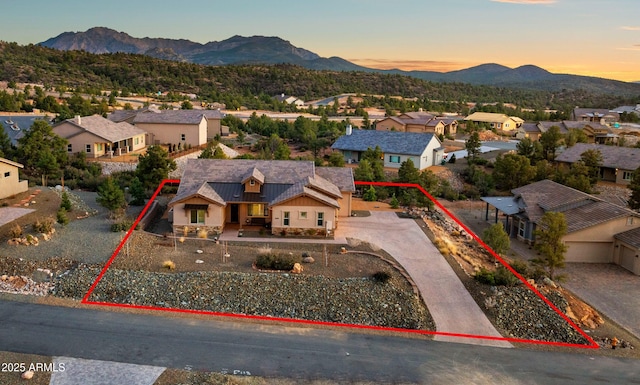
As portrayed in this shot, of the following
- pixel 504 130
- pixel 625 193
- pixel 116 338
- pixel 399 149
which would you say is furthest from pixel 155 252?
pixel 504 130

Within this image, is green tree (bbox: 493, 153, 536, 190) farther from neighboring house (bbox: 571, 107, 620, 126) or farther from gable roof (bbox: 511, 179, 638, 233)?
neighboring house (bbox: 571, 107, 620, 126)

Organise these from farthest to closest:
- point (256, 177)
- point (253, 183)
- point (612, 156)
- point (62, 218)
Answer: point (612, 156) < point (253, 183) < point (256, 177) < point (62, 218)

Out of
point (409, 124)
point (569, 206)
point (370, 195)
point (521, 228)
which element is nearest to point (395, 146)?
point (370, 195)

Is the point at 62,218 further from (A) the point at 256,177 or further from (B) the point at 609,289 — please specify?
(B) the point at 609,289

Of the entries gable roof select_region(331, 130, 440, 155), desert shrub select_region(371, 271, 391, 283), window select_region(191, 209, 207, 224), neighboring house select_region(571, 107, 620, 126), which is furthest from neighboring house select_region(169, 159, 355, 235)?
neighboring house select_region(571, 107, 620, 126)

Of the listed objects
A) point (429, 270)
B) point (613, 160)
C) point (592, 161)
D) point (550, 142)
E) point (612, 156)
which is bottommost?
point (429, 270)

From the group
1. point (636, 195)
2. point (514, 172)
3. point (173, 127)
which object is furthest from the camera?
point (173, 127)

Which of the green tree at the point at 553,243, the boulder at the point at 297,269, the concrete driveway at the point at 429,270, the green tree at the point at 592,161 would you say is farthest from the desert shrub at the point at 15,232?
the green tree at the point at 592,161
